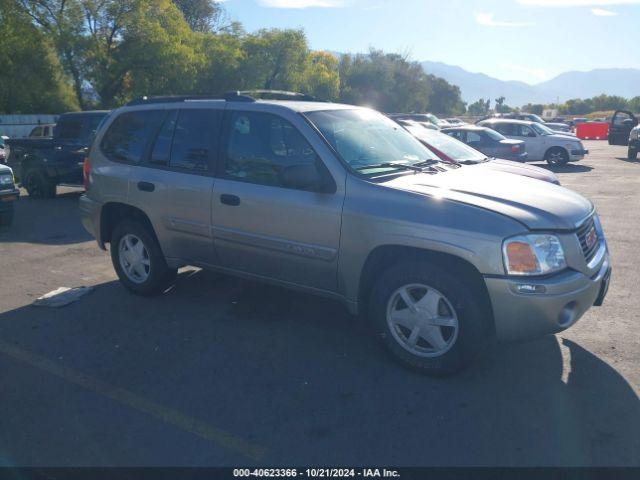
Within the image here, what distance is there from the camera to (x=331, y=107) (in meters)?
5.08

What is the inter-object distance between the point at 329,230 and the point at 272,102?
1.37 m

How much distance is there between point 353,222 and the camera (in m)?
4.17

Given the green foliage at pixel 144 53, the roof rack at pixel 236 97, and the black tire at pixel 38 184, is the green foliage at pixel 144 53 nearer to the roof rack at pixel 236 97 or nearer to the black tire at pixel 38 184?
the black tire at pixel 38 184

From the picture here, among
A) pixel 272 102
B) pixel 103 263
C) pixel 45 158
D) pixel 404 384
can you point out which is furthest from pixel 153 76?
pixel 404 384

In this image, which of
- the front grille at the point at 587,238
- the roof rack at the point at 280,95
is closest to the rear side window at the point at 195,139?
the roof rack at the point at 280,95

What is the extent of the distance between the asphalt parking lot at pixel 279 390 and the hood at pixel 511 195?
1119mm

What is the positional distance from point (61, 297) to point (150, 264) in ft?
3.37

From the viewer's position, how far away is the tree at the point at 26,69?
1107 inches

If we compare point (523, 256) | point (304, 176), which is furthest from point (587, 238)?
point (304, 176)

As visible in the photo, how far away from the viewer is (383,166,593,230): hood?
12.4 ft

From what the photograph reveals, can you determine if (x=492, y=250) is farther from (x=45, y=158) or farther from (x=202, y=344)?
(x=45, y=158)

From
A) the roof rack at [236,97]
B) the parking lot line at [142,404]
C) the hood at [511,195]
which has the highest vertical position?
the roof rack at [236,97]

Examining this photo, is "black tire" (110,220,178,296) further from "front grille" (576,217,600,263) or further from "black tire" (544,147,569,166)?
"black tire" (544,147,569,166)

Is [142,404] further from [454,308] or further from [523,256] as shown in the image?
[523,256]
